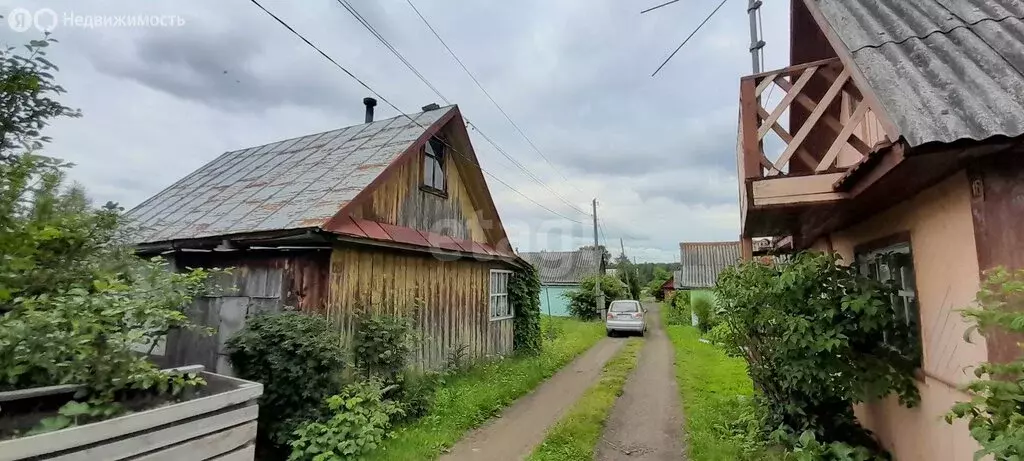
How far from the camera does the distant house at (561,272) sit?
101ft

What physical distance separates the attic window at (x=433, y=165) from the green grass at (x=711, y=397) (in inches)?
243

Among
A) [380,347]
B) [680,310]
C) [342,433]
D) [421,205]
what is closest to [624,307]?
[680,310]

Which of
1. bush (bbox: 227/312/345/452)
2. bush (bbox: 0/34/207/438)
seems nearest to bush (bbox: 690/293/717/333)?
bush (bbox: 227/312/345/452)

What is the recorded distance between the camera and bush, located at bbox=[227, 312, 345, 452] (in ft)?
17.8

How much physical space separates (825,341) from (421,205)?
6.75 meters

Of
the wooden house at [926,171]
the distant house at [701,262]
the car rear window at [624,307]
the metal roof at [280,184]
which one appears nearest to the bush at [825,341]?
the wooden house at [926,171]

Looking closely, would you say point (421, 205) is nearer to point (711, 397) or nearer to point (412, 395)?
point (412, 395)

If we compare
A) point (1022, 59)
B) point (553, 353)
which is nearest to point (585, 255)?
point (553, 353)

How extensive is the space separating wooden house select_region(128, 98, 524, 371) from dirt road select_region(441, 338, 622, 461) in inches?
68.8

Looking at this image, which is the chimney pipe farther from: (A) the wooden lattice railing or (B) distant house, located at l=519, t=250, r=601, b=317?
(B) distant house, located at l=519, t=250, r=601, b=317

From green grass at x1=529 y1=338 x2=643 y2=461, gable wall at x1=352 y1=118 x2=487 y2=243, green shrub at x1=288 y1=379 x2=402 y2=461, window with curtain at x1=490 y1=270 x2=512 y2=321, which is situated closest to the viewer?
green shrub at x1=288 y1=379 x2=402 y2=461

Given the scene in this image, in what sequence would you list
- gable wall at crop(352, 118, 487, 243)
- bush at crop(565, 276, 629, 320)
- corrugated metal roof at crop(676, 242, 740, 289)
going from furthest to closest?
bush at crop(565, 276, 629, 320)
corrugated metal roof at crop(676, 242, 740, 289)
gable wall at crop(352, 118, 487, 243)

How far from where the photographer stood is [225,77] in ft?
22.3

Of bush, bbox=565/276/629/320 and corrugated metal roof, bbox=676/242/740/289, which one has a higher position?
corrugated metal roof, bbox=676/242/740/289
